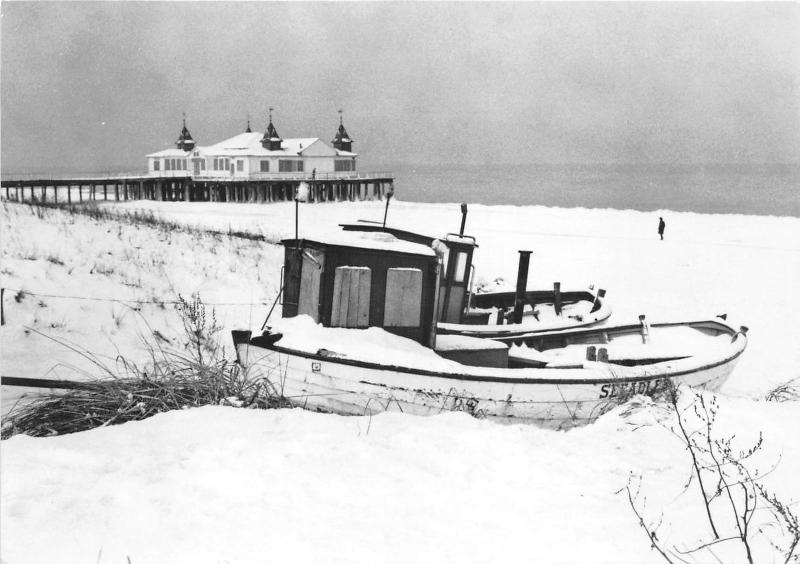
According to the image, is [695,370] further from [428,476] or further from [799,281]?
[799,281]

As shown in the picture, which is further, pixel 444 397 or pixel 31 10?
pixel 31 10

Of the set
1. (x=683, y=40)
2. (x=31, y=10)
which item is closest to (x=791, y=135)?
(x=683, y=40)

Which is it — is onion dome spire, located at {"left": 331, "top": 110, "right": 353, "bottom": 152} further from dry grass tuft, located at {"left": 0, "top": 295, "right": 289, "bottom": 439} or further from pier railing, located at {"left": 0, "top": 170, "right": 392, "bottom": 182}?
dry grass tuft, located at {"left": 0, "top": 295, "right": 289, "bottom": 439}

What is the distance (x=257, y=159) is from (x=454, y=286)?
111ft

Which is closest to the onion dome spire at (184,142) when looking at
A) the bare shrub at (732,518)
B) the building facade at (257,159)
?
the building facade at (257,159)

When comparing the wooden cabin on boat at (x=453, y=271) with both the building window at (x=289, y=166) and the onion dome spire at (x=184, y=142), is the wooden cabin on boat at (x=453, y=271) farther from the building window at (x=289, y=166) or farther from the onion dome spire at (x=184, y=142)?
the onion dome spire at (x=184, y=142)

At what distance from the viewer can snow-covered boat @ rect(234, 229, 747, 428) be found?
5430 millimetres

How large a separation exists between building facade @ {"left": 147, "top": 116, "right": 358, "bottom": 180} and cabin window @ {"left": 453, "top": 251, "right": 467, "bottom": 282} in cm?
3119

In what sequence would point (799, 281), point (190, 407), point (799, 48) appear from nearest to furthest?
point (190, 407) → point (799, 48) → point (799, 281)

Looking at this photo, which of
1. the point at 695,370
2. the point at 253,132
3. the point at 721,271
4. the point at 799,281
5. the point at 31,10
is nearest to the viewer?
the point at 31,10

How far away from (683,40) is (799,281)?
7654mm

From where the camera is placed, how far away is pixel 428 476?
12.2 feet

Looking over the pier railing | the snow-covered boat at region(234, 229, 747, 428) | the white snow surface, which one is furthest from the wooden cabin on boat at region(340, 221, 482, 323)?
the pier railing

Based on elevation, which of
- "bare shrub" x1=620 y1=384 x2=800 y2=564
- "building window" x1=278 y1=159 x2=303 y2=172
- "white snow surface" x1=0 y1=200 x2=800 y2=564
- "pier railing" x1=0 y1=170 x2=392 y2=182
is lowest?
"white snow surface" x1=0 y1=200 x2=800 y2=564
